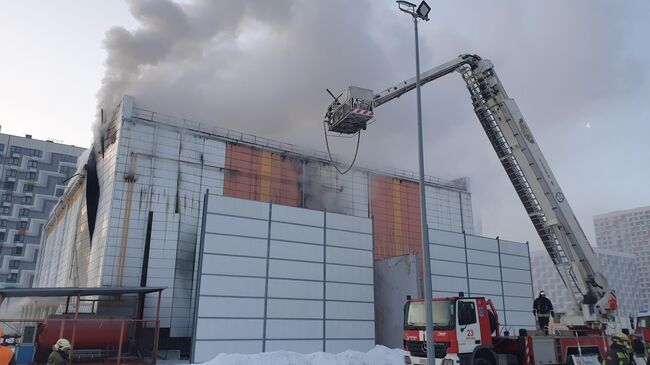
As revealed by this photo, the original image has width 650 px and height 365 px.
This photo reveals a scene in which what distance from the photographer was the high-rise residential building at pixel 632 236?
11969 cm

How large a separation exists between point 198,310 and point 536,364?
12644mm

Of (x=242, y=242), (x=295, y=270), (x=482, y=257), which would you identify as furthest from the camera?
(x=482, y=257)

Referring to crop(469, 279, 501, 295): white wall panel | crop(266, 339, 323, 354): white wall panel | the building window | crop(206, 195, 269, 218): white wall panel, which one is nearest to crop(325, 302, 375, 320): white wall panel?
crop(266, 339, 323, 354): white wall panel

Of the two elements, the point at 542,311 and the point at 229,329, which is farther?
the point at 229,329

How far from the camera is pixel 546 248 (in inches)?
750

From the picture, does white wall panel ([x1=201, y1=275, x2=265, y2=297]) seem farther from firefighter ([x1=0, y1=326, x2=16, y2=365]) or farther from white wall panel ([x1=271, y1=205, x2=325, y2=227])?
firefighter ([x1=0, y1=326, x2=16, y2=365])

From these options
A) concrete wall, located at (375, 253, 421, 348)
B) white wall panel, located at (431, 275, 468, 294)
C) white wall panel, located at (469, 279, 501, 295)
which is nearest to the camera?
concrete wall, located at (375, 253, 421, 348)

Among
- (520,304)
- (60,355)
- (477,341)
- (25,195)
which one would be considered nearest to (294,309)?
(477,341)

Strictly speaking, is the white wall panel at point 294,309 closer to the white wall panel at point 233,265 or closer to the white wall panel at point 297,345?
the white wall panel at point 297,345

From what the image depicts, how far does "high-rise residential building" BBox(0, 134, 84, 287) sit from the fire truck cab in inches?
2670

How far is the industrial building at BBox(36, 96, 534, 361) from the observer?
20.0 meters

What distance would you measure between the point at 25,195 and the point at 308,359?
71460 mm

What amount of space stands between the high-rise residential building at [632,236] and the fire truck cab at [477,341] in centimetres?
12532

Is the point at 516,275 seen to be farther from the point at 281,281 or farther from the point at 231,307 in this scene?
the point at 231,307
